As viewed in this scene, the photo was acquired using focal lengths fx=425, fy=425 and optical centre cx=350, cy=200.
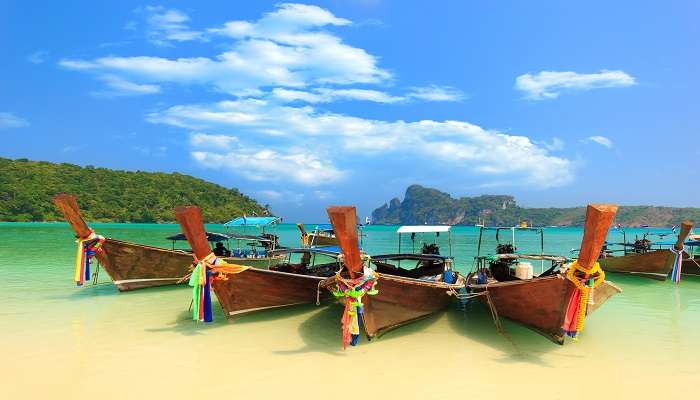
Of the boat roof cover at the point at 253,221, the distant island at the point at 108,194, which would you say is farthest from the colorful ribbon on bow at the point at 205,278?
the distant island at the point at 108,194

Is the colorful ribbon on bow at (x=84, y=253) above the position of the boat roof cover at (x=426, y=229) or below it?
below

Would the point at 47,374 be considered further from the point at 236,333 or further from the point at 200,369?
the point at 236,333

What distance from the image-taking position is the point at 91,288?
14.6 m

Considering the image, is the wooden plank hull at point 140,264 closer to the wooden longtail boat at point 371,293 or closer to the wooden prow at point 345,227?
the wooden longtail boat at point 371,293

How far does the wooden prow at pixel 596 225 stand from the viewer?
655cm

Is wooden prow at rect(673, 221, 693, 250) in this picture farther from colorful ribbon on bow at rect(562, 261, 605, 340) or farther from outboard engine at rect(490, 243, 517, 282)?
colorful ribbon on bow at rect(562, 261, 605, 340)

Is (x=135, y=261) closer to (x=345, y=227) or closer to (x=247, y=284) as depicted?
(x=247, y=284)

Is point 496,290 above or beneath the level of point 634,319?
above

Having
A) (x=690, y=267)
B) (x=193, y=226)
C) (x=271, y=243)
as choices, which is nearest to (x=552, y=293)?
(x=193, y=226)

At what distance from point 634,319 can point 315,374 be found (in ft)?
31.5

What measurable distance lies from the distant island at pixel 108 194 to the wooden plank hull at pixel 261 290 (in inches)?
3108

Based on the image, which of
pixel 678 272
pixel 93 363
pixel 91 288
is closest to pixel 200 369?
pixel 93 363

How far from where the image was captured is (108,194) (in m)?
89.6

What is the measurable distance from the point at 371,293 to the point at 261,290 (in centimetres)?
327
